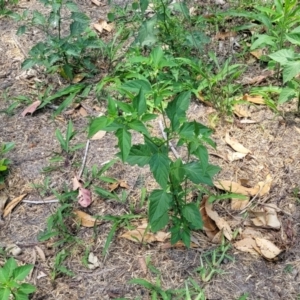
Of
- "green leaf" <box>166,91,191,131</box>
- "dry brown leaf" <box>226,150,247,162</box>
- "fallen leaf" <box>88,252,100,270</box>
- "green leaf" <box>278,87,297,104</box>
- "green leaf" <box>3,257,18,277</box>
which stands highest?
"green leaf" <box>166,91,191,131</box>

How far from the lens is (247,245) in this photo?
7.94 ft

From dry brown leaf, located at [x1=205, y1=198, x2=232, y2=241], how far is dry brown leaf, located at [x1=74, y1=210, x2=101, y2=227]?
555 millimetres

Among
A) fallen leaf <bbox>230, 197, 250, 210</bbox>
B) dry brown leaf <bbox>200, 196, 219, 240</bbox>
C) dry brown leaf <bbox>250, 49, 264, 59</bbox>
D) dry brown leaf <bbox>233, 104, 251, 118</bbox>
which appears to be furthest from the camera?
dry brown leaf <bbox>250, 49, 264, 59</bbox>

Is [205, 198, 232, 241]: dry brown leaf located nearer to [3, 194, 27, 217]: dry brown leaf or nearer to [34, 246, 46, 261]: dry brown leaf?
[34, 246, 46, 261]: dry brown leaf

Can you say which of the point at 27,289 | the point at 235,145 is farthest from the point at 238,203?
the point at 27,289

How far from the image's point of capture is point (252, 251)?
94.3 inches

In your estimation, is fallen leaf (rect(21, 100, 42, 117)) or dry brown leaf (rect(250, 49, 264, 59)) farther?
dry brown leaf (rect(250, 49, 264, 59))

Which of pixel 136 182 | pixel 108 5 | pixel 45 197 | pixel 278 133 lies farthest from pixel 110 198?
pixel 108 5

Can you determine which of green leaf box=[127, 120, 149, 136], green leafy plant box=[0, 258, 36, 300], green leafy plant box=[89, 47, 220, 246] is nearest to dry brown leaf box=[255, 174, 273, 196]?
green leafy plant box=[89, 47, 220, 246]

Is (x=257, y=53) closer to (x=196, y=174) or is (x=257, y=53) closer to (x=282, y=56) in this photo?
(x=282, y=56)

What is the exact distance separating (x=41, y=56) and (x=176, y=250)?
1.56m

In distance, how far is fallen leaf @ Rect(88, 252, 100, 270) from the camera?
7.89 feet

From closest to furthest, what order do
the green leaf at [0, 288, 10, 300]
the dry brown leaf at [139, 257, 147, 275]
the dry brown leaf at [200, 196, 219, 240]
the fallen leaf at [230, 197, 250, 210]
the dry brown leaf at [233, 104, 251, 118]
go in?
the green leaf at [0, 288, 10, 300]
the dry brown leaf at [139, 257, 147, 275]
the dry brown leaf at [200, 196, 219, 240]
the fallen leaf at [230, 197, 250, 210]
the dry brown leaf at [233, 104, 251, 118]

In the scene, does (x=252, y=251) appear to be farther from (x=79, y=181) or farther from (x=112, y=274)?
(x=79, y=181)
